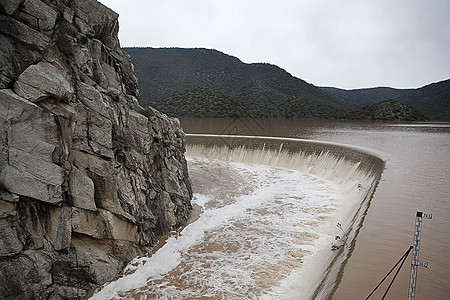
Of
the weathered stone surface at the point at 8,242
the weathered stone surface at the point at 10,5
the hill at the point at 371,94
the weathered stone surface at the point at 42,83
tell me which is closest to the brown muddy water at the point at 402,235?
the weathered stone surface at the point at 8,242

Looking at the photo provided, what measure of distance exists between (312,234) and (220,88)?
52.6 metres

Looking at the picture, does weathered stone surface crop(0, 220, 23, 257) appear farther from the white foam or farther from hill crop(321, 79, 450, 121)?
hill crop(321, 79, 450, 121)

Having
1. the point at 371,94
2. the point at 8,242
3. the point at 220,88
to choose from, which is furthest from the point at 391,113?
the point at 371,94

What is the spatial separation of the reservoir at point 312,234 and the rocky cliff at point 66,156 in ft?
3.68

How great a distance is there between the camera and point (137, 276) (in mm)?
7137

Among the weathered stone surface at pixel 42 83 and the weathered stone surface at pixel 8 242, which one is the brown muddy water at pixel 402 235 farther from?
the weathered stone surface at pixel 42 83

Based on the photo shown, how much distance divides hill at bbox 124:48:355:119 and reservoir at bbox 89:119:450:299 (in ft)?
86.3

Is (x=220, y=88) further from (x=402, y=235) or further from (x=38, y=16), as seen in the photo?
(x=402, y=235)

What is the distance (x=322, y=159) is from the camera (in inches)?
707

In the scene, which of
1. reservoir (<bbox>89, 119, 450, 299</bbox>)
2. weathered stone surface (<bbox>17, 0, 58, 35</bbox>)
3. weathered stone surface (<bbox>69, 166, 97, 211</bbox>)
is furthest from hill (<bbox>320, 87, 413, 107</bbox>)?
weathered stone surface (<bbox>69, 166, 97, 211</bbox>)

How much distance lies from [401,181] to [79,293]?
9826 mm

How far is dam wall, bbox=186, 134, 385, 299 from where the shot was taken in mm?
10175

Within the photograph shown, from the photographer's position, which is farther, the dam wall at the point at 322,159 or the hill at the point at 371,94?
the hill at the point at 371,94

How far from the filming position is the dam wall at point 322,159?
10.2 metres
